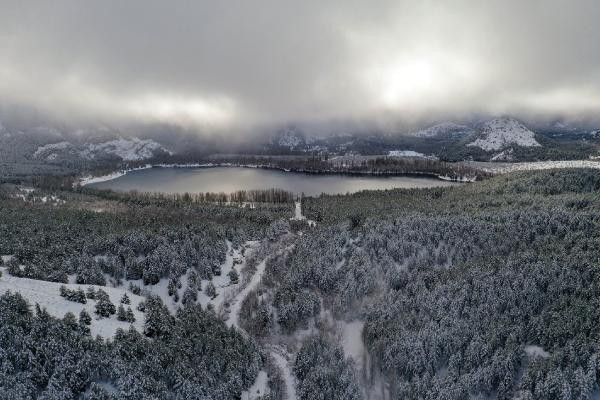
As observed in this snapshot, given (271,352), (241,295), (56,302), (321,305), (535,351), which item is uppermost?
(56,302)

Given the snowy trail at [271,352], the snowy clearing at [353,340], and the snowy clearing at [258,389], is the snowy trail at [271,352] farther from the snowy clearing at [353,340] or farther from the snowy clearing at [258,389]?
the snowy clearing at [353,340]

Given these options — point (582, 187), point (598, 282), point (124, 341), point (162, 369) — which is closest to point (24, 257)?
point (124, 341)

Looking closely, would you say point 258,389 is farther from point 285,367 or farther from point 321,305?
point 321,305

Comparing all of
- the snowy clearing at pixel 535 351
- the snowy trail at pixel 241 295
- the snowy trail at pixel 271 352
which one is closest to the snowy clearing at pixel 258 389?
the snowy trail at pixel 271 352

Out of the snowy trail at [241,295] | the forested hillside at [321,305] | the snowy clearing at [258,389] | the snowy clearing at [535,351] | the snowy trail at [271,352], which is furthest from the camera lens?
the snowy trail at [241,295]

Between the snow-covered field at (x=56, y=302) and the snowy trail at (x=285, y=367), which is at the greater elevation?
the snow-covered field at (x=56, y=302)

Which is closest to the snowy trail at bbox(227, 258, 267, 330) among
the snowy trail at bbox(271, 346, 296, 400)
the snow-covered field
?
the snowy trail at bbox(271, 346, 296, 400)

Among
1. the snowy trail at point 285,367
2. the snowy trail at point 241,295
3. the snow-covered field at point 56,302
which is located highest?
the snow-covered field at point 56,302

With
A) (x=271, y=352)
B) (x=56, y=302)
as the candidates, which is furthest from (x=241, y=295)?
(x=56, y=302)
